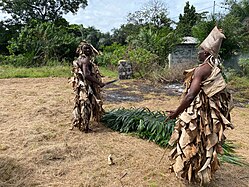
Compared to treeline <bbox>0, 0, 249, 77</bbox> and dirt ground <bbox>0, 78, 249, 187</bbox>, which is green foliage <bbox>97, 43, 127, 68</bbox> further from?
dirt ground <bbox>0, 78, 249, 187</bbox>

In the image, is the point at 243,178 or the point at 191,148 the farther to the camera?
the point at 243,178

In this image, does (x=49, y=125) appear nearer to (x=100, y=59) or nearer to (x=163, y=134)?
(x=163, y=134)

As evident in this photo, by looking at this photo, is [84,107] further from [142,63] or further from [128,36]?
[128,36]

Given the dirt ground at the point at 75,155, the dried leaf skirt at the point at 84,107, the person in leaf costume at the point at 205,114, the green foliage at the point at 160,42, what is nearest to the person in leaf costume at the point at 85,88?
the dried leaf skirt at the point at 84,107

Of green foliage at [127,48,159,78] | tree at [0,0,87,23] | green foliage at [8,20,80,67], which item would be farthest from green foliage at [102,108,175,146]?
tree at [0,0,87,23]

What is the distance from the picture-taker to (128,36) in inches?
680

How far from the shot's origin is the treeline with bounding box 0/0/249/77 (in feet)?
39.5

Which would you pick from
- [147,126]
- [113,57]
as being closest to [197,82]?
[147,126]

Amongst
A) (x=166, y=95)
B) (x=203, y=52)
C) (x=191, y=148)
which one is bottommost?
(x=166, y=95)

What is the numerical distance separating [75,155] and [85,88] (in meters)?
1.21

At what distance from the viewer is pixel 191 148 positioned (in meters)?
2.54

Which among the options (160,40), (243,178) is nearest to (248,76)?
(160,40)

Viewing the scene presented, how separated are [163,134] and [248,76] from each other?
9320 mm

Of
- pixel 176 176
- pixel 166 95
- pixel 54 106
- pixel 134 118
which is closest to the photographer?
pixel 176 176
